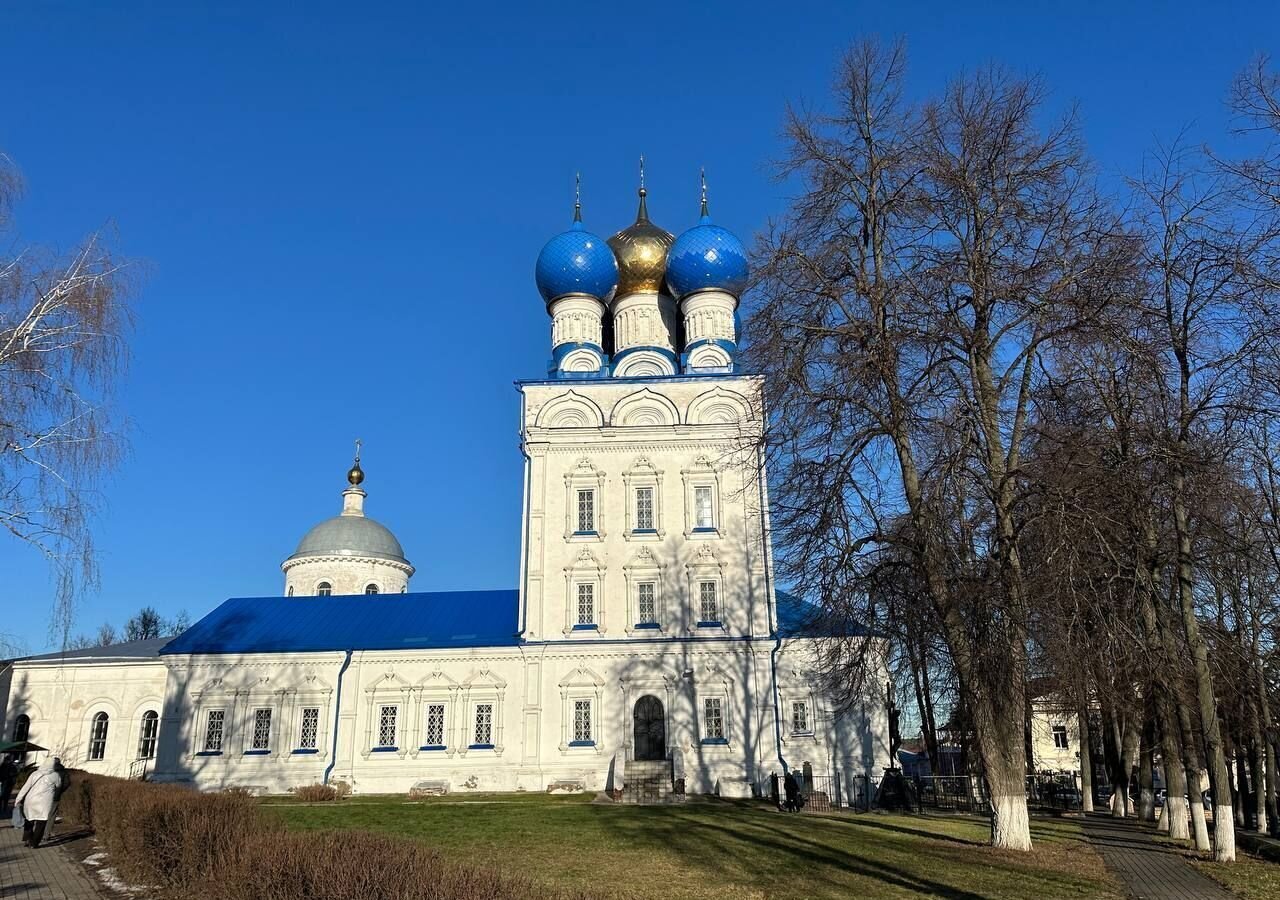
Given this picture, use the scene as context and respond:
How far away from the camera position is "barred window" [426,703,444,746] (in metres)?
24.4

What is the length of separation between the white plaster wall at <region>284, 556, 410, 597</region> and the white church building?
6.73 meters

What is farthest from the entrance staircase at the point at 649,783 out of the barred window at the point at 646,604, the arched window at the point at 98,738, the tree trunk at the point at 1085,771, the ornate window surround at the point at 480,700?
the arched window at the point at 98,738

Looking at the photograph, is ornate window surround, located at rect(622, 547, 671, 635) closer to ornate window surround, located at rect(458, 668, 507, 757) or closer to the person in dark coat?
ornate window surround, located at rect(458, 668, 507, 757)

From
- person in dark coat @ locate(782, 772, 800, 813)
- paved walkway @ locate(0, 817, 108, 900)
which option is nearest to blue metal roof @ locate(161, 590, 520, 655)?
person in dark coat @ locate(782, 772, 800, 813)

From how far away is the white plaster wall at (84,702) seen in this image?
2753 centimetres

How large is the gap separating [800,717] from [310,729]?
13341 mm

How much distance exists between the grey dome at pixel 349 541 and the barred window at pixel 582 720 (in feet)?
48.8

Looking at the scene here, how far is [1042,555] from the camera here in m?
12.2

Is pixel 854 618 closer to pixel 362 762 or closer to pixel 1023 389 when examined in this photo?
pixel 1023 389

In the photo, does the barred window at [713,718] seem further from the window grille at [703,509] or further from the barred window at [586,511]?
the barred window at [586,511]

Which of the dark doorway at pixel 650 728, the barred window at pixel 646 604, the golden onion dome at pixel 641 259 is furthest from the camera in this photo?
the golden onion dome at pixel 641 259

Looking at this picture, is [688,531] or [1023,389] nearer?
[1023,389]

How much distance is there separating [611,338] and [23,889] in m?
23.1

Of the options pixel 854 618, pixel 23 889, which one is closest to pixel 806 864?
pixel 854 618
